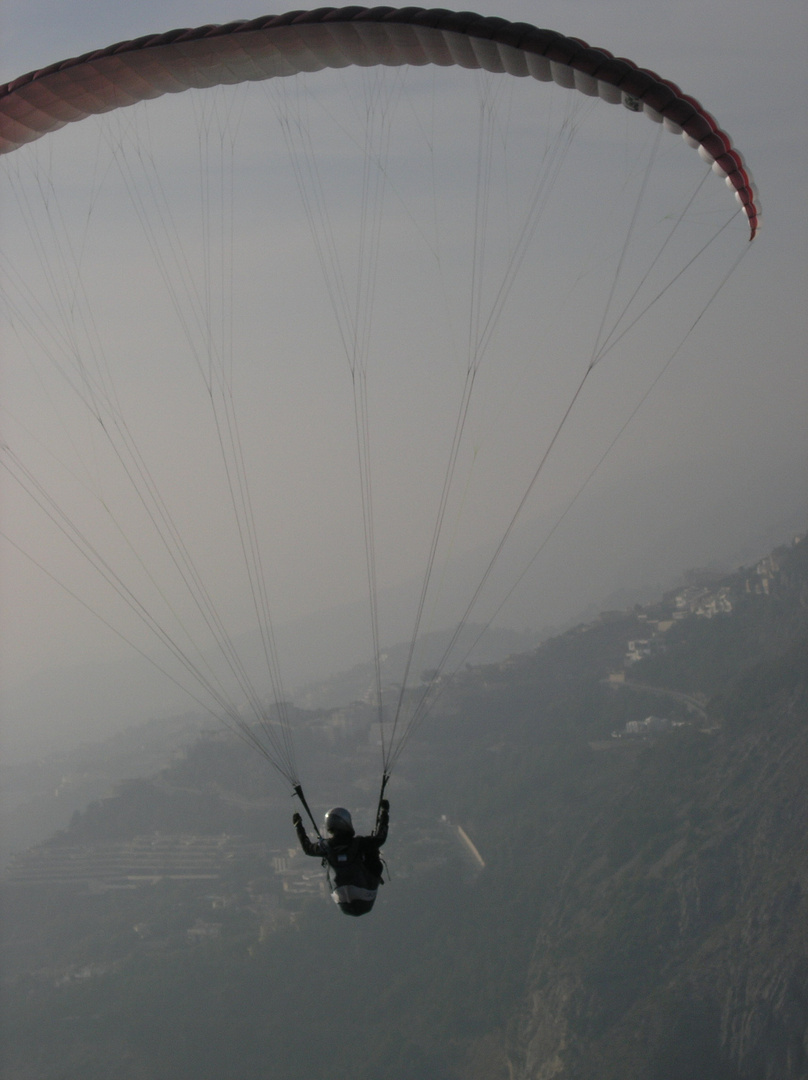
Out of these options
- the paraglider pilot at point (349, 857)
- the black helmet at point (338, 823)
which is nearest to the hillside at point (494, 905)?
the paraglider pilot at point (349, 857)

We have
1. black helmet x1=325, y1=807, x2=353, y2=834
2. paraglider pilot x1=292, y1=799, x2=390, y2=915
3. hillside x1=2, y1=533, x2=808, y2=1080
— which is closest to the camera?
paraglider pilot x1=292, y1=799, x2=390, y2=915

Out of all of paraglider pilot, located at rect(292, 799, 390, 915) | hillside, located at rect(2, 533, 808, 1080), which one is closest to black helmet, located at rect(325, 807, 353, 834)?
paraglider pilot, located at rect(292, 799, 390, 915)

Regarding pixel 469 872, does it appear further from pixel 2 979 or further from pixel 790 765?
pixel 2 979

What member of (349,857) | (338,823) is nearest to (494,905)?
(349,857)

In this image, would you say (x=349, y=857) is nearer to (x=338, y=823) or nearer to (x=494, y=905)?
(x=338, y=823)

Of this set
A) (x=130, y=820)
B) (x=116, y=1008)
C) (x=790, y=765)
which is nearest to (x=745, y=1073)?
(x=790, y=765)

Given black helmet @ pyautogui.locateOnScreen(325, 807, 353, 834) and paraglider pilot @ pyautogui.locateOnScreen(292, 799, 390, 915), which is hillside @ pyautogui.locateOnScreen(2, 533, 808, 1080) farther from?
black helmet @ pyautogui.locateOnScreen(325, 807, 353, 834)

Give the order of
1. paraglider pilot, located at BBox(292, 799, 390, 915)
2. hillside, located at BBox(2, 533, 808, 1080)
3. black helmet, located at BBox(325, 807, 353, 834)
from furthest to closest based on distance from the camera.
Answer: hillside, located at BBox(2, 533, 808, 1080)
black helmet, located at BBox(325, 807, 353, 834)
paraglider pilot, located at BBox(292, 799, 390, 915)
